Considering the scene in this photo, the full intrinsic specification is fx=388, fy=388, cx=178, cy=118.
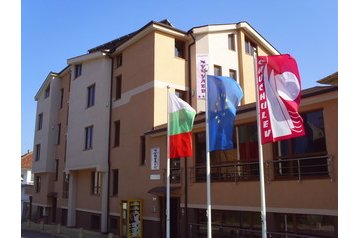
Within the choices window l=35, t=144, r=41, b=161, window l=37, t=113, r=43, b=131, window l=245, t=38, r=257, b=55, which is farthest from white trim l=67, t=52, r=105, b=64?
window l=35, t=144, r=41, b=161

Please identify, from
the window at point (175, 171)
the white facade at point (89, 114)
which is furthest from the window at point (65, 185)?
the window at point (175, 171)

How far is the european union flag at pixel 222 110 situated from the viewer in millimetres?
11516

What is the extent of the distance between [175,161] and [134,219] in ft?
12.9

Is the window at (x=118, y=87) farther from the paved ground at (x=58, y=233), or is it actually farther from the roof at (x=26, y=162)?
the roof at (x=26, y=162)

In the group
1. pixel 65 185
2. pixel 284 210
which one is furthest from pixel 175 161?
pixel 65 185

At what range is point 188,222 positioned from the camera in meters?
17.7

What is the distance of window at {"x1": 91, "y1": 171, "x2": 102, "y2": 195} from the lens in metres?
26.1

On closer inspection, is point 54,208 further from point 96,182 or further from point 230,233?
point 230,233

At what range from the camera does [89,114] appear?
27.8m

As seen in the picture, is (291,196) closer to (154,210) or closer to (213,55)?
(154,210)

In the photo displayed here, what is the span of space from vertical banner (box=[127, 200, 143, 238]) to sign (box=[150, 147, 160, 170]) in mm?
2098

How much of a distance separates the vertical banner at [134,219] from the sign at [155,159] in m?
2.10

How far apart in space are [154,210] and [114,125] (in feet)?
25.3

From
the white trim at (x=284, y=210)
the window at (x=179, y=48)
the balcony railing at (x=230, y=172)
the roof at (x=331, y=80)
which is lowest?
the white trim at (x=284, y=210)
